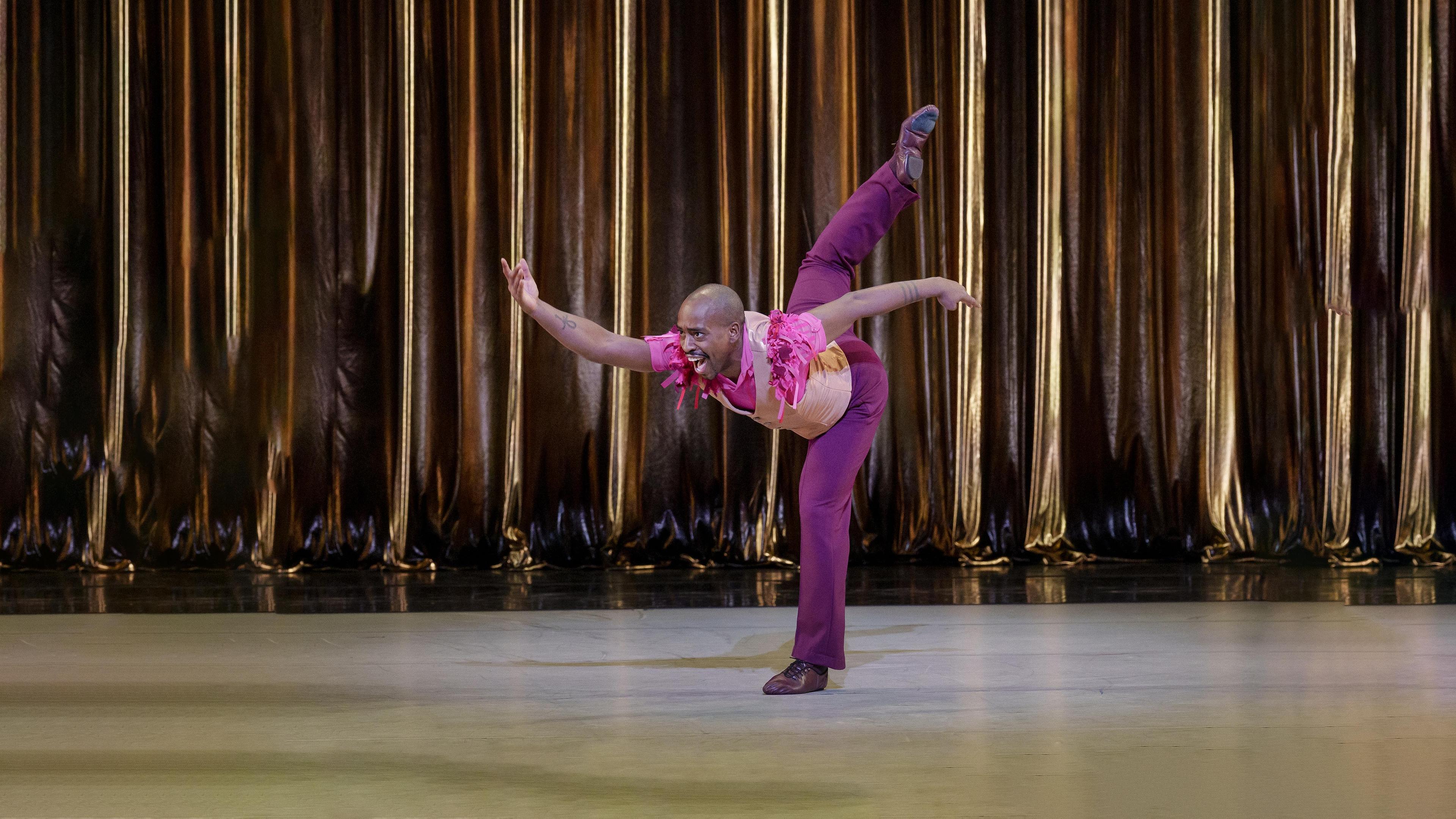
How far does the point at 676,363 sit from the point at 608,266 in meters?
2.75

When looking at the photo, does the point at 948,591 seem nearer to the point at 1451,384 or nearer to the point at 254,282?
the point at 1451,384

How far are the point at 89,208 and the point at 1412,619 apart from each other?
16.4ft

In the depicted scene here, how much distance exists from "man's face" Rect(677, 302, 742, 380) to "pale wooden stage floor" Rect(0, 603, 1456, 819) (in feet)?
2.21

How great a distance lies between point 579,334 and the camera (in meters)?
2.38

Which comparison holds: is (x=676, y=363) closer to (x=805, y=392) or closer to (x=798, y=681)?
(x=805, y=392)

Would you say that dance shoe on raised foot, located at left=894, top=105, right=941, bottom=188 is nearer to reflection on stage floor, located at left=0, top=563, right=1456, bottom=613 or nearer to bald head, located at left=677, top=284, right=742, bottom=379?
bald head, located at left=677, top=284, right=742, bottom=379

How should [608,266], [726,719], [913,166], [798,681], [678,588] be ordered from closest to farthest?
1. [726,719]
2. [798,681]
3. [913,166]
4. [678,588]
5. [608,266]

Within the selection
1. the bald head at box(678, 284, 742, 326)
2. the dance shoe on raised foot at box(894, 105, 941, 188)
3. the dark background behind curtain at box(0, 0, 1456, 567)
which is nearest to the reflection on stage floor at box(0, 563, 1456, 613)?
the dark background behind curtain at box(0, 0, 1456, 567)

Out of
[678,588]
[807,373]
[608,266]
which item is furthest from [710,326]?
[608,266]

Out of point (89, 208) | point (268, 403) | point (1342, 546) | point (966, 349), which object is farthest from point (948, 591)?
point (89, 208)

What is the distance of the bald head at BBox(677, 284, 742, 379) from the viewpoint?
7.77 ft

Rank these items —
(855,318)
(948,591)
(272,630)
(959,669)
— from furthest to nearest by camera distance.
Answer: (948,591) → (272,630) → (959,669) → (855,318)

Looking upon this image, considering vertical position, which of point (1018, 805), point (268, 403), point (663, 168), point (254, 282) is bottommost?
point (1018, 805)

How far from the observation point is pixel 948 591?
4219 millimetres
